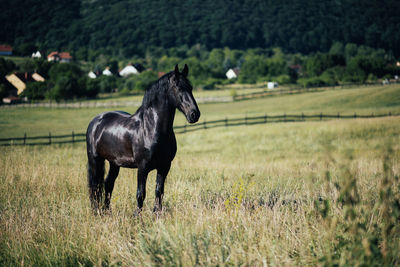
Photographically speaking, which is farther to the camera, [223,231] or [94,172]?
[94,172]

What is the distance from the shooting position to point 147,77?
100625 mm

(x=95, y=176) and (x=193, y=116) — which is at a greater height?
(x=193, y=116)

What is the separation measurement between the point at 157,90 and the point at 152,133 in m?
0.67

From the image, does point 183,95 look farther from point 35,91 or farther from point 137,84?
point 137,84

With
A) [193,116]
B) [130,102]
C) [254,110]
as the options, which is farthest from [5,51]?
[193,116]

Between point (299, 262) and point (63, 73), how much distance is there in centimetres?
6025

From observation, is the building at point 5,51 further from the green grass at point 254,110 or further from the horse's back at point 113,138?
the horse's back at point 113,138

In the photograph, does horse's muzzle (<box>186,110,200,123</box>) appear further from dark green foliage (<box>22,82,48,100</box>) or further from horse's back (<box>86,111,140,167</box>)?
dark green foliage (<box>22,82,48,100</box>)

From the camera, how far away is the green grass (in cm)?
3809

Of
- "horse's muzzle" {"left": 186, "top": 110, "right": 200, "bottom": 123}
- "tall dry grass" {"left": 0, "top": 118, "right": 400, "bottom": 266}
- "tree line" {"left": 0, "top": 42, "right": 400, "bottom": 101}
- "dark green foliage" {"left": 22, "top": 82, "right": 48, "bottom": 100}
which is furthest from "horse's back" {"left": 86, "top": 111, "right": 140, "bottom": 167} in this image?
"dark green foliage" {"left": 22, "top": 82, "right": 48, "bottom": 100}

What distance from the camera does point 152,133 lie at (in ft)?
15.3

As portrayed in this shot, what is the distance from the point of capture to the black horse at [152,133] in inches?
176

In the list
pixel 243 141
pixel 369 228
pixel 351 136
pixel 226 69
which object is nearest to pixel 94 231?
pixel 369 228

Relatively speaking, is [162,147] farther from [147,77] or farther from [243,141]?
[147,77]
